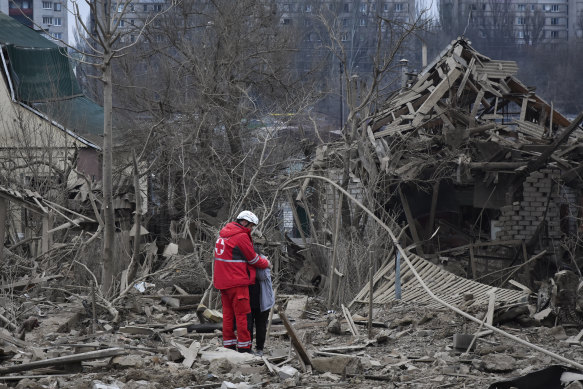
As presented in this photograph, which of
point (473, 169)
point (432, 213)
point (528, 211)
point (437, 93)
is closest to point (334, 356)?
point (473, 169)

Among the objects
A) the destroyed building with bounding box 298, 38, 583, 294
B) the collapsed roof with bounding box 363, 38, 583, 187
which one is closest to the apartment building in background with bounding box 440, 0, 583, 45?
→ the collapsed roof with bounding box 363, 38, 583, 187

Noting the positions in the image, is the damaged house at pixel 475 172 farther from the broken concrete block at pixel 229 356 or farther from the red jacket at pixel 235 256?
the broken concrete block at pixel 229 356

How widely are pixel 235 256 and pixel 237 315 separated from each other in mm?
683

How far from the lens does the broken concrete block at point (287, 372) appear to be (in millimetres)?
7488

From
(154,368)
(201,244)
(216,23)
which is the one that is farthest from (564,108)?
(154,368)

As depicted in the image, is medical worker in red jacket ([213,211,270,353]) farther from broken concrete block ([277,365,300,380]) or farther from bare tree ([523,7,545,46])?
bare tree ([523,7,545,46])

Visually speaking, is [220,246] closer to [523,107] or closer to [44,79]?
[523,107]

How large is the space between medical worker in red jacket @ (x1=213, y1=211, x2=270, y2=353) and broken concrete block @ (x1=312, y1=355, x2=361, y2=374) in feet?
4.17

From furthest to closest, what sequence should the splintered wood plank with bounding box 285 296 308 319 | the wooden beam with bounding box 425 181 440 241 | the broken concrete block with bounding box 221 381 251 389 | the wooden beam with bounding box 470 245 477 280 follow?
the wooden beam with bounding box 425 181 440 241
the wooden beam with bounding box 470 245 477 280
the splintered wood plank with bounding box 285 296 308 319
the broken concrete block with bounding box 221 381 251 389

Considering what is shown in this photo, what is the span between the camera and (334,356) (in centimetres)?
842

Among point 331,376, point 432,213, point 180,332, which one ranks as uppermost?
point 331,376

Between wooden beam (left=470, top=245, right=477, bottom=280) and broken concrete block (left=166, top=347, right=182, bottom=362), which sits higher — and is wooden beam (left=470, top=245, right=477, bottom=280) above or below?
below

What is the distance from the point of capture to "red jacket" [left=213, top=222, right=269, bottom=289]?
8.65 metres

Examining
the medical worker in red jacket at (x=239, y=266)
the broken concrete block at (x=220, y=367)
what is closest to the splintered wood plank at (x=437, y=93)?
the medical worker in red jacket at (x=239, y=266)
